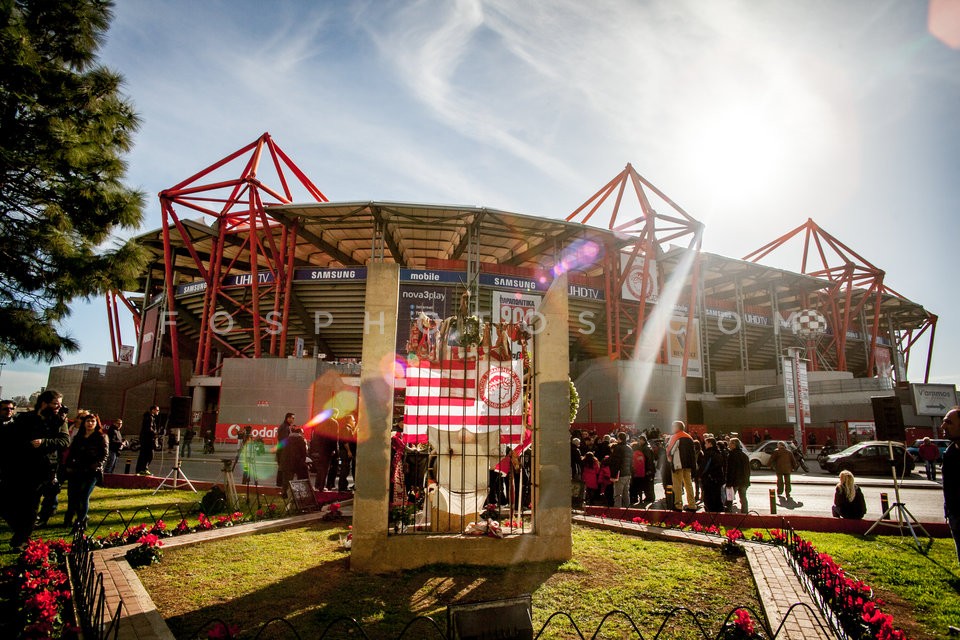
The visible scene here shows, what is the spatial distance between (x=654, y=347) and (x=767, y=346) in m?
20.3

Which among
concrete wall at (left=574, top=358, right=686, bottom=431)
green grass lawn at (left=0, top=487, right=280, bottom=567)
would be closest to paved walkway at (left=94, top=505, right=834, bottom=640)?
green grass lawn at (left=0, top=487, right=280, bottom=567)

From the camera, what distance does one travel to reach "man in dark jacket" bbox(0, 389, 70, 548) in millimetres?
5492

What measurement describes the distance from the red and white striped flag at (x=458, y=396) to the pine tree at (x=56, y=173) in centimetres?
549

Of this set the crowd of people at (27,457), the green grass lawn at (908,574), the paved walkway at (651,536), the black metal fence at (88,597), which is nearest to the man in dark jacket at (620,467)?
the paved walkway at (651,536)

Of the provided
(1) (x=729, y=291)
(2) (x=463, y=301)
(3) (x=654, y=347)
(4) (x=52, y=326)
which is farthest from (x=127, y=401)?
(1) (x=729, y=291)

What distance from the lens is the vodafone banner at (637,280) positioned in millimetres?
32625

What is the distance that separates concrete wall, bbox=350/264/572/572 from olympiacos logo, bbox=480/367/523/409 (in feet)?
1.50

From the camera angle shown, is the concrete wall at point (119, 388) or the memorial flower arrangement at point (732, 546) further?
the concrete wall at point (119, 388)

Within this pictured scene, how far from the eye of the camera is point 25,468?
218 inches

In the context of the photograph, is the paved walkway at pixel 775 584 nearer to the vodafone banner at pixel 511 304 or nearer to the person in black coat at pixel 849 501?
the person in black coat at pixel 849 501

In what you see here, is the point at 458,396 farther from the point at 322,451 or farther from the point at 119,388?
the point at 119,388

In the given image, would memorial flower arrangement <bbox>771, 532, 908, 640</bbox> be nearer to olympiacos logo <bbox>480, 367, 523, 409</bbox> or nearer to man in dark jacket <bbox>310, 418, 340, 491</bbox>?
olympiacos logo <bbox>480, 367, 523, 409</bbox>

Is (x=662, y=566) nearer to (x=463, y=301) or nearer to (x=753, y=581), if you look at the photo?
(x=753, y=581)

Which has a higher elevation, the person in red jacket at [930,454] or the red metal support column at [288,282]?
the red metal support column at [288,282]
